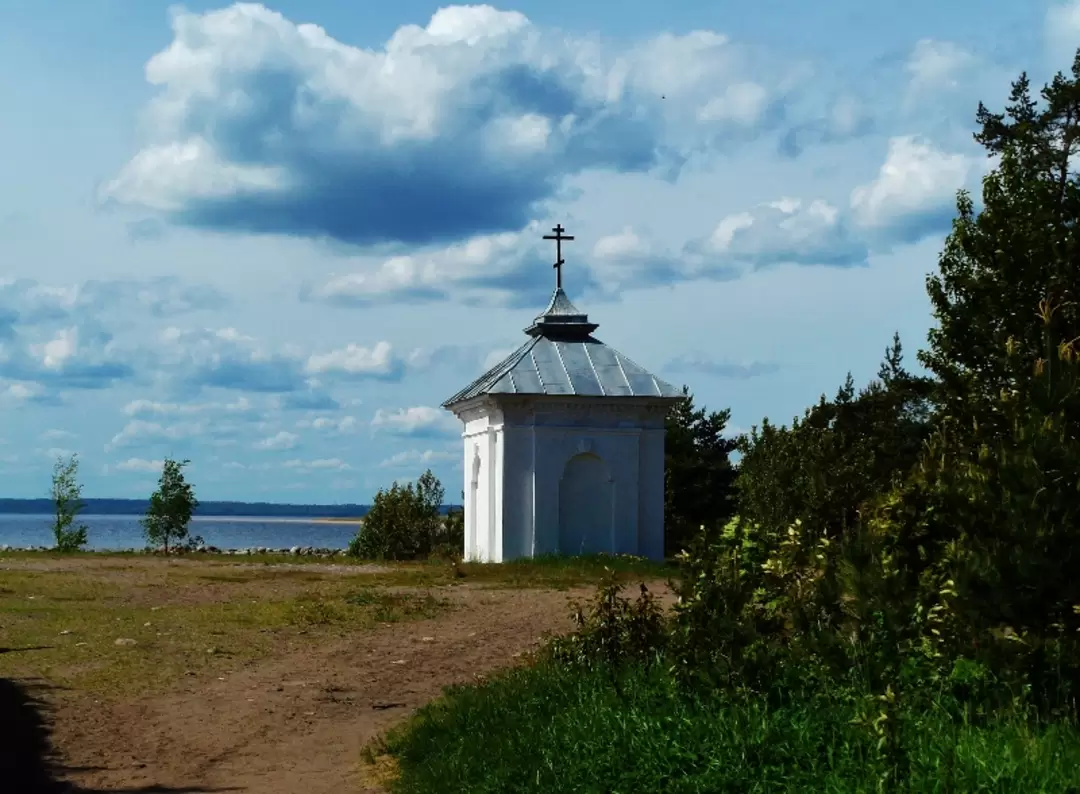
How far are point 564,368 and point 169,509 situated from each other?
1395 cm

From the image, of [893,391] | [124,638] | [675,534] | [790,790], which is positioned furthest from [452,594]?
[893,391]

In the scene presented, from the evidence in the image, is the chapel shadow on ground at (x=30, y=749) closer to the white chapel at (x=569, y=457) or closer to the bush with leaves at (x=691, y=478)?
the white chapel at (x=569, y=457)

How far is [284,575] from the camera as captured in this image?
24.7m

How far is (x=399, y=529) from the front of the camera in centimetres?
3406

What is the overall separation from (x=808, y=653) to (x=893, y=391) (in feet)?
115

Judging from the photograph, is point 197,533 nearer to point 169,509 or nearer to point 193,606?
point 169,509

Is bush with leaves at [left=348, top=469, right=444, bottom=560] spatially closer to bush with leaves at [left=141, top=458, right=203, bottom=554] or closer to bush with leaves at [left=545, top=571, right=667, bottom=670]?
bush with leaves at [left=141, top=458, right=203, bottom=554]

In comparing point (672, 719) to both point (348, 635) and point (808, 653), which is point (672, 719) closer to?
point (808, 653)

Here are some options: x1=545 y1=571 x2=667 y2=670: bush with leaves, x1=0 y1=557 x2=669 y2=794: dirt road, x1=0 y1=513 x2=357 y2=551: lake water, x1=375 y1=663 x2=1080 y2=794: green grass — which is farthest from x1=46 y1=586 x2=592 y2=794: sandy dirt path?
x1=0 y1=513 x2=357 y2=551: lake water

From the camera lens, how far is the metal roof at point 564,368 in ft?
85.5

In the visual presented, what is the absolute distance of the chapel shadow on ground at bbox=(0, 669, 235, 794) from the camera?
7.90 m

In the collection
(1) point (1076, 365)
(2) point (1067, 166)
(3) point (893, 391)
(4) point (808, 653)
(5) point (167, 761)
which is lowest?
(5) point (167, 761)

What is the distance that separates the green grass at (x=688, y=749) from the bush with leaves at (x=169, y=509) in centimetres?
2805

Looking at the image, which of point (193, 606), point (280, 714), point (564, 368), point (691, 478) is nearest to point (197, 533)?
point (691, 478)
